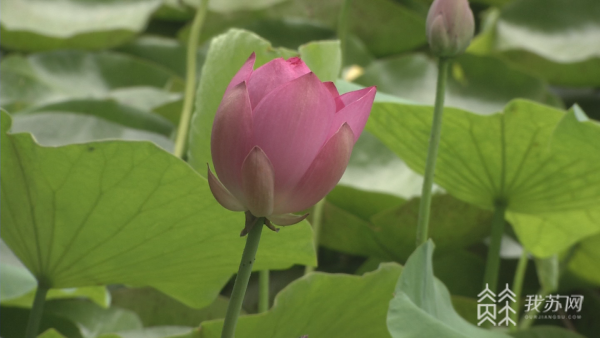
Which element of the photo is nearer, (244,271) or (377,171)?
(244,271)

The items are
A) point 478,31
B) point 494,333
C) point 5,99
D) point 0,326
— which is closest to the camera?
point 494,333

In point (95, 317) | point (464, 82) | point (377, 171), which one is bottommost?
point (95, 317)

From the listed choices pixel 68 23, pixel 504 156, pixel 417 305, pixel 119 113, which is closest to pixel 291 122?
pixel 417 305

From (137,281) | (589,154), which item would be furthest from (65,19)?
(589,154)

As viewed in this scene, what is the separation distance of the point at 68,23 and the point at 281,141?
0.92 m

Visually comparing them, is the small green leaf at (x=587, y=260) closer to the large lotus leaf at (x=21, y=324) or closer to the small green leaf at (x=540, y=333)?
the small green leaf at (x=540, y=333)

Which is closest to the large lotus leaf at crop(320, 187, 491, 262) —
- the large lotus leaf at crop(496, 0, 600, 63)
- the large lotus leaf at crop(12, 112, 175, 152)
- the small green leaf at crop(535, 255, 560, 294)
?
the small green leaf at crop(535, 255, 560, 294)

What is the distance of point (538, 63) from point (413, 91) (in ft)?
0.61

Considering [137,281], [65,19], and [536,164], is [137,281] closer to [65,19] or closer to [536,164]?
[536,164]

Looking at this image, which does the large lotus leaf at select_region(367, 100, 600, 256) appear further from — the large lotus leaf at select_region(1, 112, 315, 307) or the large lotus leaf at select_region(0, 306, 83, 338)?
the large lotus leaf at select_region(0, 306, 83, 338)

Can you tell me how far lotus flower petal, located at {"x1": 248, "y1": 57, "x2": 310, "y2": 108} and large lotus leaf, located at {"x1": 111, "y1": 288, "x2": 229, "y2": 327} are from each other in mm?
375

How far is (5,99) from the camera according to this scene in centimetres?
84

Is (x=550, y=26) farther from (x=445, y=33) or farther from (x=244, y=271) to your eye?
(x=244, y=271)

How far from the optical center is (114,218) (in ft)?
1.23
